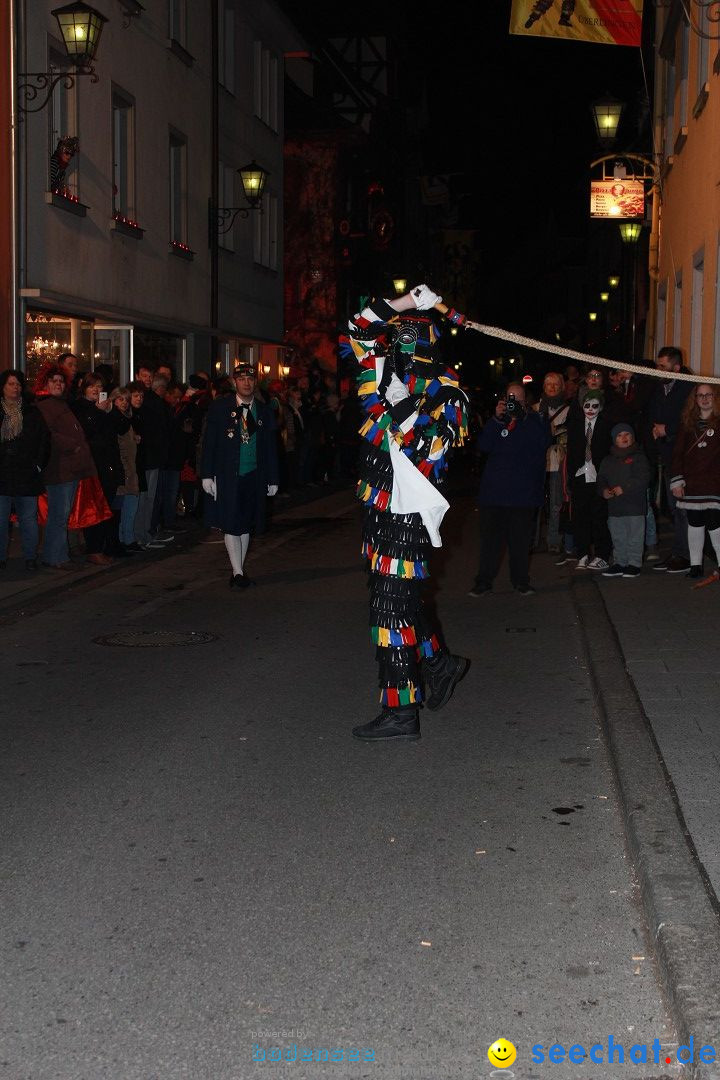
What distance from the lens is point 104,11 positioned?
64.3 feet

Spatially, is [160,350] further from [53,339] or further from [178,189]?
[53,339]

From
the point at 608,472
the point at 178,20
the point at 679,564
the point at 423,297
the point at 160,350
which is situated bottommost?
the point at 679,564

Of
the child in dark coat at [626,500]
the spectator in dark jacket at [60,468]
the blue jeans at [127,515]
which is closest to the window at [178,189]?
the blue jeans at [127,515]

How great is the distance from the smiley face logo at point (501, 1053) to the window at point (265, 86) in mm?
27313

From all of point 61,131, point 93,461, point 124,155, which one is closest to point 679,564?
point 93,461

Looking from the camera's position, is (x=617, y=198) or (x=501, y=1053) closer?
(x=501, y=1053)

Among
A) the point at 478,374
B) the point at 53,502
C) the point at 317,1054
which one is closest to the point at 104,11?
the point at 53,502

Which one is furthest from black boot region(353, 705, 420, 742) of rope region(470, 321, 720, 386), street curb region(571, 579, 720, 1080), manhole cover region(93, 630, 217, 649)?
manhole cover region(93, 630, 217, 649)

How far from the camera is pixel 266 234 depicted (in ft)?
99.9

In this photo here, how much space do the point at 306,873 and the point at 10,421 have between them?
8.56 metres

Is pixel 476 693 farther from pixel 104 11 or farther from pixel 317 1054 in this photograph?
pixel 104 11

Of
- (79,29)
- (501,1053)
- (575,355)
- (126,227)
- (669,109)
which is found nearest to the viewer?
(501,1053)

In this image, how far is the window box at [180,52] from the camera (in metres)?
22.7

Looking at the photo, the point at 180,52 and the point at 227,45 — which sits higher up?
the point at 227,45
